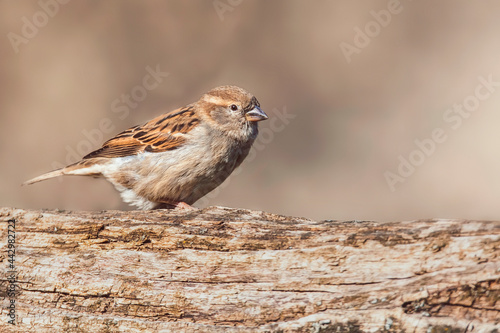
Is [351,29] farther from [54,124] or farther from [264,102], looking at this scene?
[54,124]

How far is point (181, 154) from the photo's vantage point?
545 centimetres

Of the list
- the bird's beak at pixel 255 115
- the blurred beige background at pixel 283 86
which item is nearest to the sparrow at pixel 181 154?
the bird's beak at pixel 255 115

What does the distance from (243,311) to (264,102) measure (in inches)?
156

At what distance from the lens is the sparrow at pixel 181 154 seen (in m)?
5.42

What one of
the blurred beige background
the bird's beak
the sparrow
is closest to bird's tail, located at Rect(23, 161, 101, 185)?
the sparrow

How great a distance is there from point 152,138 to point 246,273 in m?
2.56

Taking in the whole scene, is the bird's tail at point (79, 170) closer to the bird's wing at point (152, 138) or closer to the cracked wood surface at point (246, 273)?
the bird's wing at point (152, 138)

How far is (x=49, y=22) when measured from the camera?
7.05 metres

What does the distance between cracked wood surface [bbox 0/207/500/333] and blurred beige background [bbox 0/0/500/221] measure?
2826 millimetres

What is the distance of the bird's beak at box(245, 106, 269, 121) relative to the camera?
5617 millimetres

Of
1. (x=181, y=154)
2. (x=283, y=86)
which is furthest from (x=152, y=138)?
(x=283, y=86)

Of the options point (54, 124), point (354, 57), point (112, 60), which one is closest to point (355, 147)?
point (354, 57)

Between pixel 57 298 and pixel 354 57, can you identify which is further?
pixel 354 57

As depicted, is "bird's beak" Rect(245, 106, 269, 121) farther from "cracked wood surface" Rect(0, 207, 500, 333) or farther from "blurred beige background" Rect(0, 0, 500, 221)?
"cracked wood surface" Rect(0, 207, 500, 333)
